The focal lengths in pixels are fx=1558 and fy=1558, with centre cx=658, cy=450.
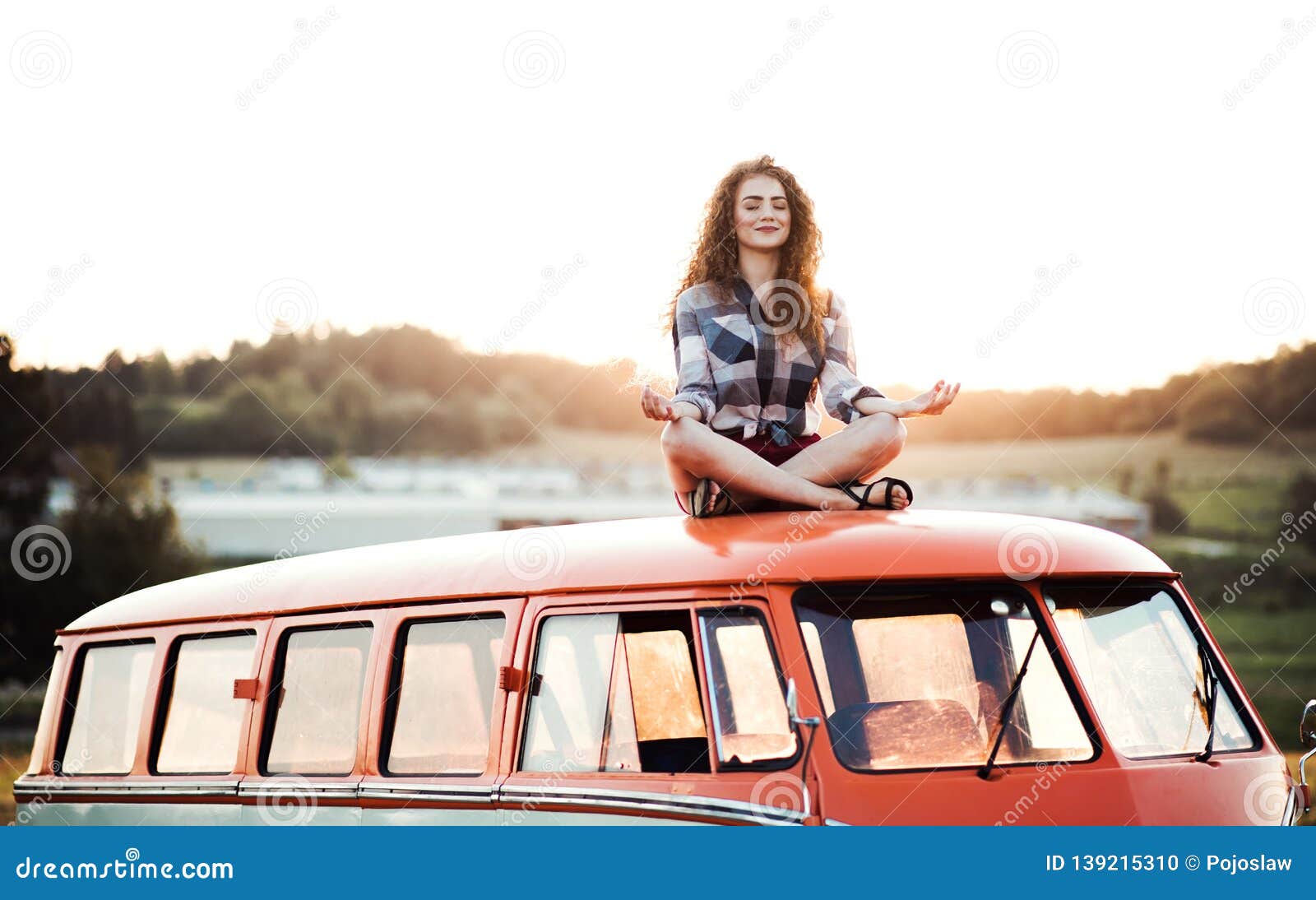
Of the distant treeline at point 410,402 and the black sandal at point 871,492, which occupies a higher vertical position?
the distant treeline at point 410,402

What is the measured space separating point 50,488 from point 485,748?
49.3m

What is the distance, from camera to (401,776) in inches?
275

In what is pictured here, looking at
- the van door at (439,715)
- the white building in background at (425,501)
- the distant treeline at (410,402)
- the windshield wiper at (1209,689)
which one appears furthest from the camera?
the white building in background at (425,501)

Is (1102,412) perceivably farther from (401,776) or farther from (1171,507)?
(401,776)

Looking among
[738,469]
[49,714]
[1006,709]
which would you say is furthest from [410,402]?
[1006,709]

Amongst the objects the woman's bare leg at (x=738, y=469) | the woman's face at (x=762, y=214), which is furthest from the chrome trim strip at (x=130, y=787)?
the woman's face at (x=762, y=214)

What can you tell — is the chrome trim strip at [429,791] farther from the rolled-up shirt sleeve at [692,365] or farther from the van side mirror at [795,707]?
the rolled-up shirt sleeve at [692,365]

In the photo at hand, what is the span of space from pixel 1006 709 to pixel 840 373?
85.9 inches

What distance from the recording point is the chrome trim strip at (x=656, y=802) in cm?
556

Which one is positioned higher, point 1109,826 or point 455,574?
point 455,574

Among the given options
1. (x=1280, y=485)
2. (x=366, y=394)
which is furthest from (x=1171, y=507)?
(x=366, y=394)

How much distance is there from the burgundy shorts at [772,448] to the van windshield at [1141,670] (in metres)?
1.59

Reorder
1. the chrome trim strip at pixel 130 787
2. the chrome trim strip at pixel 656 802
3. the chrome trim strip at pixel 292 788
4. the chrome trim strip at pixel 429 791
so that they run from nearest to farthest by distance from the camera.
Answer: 1. the chrome trim strip at pixel 656 802
2. the chrome trim strip at pixel 429 791
3. the chrome trim strip at pixel 292 788
4. the chrome trim strip at pixel 130 787

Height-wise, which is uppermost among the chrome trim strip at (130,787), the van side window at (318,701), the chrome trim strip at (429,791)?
the van side window at (318,701)
